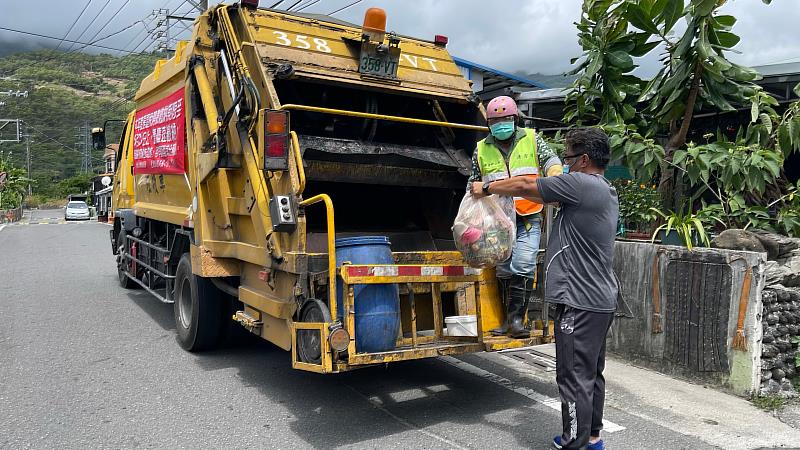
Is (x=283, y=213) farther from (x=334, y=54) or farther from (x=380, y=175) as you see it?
(x=334, y=54)

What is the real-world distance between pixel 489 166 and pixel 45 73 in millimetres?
126801

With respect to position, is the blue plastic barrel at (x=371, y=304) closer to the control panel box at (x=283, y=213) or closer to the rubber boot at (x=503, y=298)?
the control panel box at (x=283, y=213)

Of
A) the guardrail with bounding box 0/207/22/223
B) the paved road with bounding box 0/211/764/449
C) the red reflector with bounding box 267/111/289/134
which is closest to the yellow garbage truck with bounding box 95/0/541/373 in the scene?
the red reflector with bounding box 267/111/289/134

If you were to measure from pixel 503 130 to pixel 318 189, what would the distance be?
1.77m

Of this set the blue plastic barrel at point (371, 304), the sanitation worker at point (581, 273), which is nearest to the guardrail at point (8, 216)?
the blue plastic barrel at point (371, 304)

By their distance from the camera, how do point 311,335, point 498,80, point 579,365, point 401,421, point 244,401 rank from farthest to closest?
1. point 498,80
2. point 244,401
3. point 401,421
4. point 311,335
5. point 579,365

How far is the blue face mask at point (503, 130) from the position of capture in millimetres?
4086

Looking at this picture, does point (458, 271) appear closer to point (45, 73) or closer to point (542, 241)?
point (542, 241)

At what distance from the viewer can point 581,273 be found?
3.29m

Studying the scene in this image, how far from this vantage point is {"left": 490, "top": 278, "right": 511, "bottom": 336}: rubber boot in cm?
417

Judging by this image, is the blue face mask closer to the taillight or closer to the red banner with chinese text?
the taillight

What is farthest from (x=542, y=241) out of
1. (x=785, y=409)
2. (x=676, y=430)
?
(x=785, y=409)

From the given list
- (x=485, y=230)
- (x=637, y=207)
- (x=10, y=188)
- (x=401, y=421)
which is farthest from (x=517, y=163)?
(x=10, y=188)

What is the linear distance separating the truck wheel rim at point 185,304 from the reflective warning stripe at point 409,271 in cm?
251
